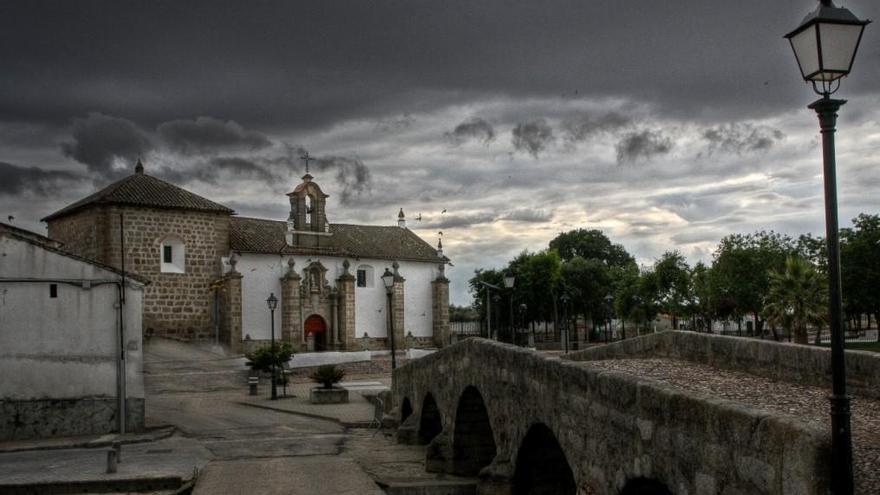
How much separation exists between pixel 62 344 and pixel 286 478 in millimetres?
8983

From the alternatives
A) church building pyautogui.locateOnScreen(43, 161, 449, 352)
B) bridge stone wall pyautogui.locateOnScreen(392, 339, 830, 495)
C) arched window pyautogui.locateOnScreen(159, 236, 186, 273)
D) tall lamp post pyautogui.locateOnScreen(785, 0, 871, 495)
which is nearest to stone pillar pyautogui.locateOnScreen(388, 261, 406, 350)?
church building pyautogui.locateOnScreen(43, 161, 449, 352)

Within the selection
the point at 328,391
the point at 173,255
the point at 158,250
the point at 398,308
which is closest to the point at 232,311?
the point at 173,255

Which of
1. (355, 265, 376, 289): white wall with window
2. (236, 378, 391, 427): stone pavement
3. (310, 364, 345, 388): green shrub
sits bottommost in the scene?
(236, 378, 391, 427): stone pavement

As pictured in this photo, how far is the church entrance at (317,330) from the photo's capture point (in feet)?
165

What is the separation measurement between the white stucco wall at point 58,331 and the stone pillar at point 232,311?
23.8m

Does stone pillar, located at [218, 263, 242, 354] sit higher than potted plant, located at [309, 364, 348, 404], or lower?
higher

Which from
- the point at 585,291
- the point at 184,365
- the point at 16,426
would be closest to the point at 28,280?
the point at 16,426

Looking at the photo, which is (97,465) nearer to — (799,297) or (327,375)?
(327,375)

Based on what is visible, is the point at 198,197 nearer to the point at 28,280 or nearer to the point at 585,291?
the point at 28,280

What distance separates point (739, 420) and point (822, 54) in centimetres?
264

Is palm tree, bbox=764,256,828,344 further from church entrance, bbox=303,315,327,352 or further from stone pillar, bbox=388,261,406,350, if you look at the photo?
church entrance, bbox=303,315,327,352

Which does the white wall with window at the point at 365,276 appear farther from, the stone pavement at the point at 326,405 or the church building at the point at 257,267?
the stone pavement at the point at 326,405

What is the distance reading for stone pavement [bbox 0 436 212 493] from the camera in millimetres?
15180

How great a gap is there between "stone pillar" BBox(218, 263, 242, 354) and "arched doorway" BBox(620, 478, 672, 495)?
126 feet
